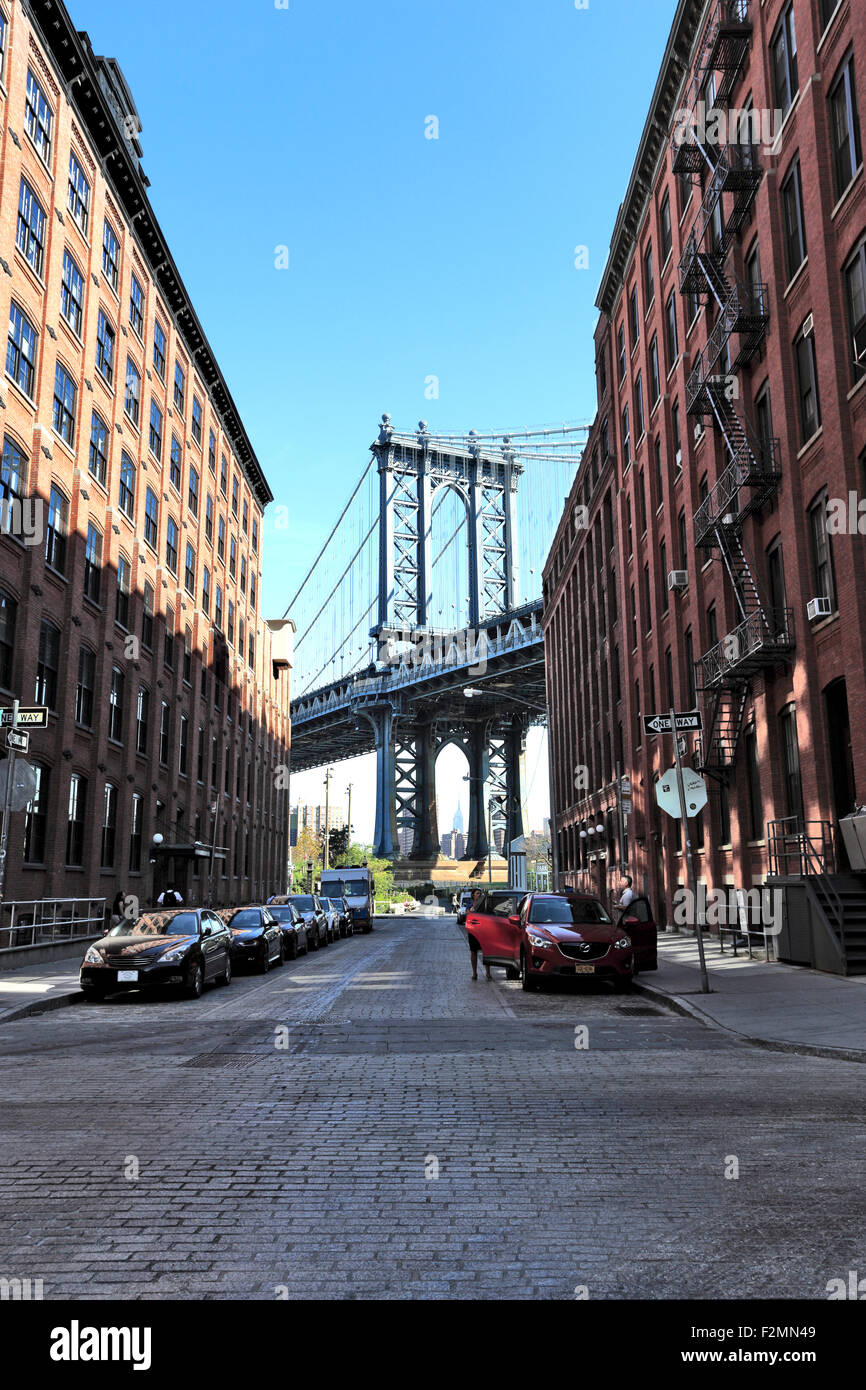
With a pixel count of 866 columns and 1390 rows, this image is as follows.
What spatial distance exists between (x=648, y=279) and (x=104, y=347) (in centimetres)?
1752

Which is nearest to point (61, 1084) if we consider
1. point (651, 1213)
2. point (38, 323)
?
point (651, 1213)

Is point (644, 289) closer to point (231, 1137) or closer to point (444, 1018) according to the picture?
point (444, 1018)

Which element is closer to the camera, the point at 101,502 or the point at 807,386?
the point at 807,386

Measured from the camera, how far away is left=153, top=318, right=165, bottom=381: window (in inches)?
1548

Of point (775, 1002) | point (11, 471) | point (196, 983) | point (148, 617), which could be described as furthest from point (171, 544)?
point (775, 1002)

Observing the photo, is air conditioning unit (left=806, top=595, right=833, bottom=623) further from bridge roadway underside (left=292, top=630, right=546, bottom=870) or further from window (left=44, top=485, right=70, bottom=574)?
bridge roadway underside (left=292, top=630, right=546, bottom=870)

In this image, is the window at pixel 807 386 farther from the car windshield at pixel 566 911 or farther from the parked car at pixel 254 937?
the parked car at pixel 254 937

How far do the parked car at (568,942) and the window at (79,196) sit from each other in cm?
2338

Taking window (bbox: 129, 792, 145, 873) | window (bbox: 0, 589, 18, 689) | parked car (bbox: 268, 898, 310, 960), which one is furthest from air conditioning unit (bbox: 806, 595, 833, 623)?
window (bbox: 129, 792, 145, 873)

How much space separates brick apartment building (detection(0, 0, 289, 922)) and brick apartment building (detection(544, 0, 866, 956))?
14.7m

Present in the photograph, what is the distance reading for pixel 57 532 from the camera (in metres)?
28.3

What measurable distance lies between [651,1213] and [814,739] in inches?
638

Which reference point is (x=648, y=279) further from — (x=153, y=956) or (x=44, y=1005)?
(x=44, y=1005)

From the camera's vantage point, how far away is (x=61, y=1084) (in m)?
9.12
